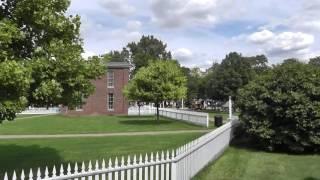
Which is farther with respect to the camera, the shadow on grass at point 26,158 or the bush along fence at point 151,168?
the shadow on grass at point 26,158

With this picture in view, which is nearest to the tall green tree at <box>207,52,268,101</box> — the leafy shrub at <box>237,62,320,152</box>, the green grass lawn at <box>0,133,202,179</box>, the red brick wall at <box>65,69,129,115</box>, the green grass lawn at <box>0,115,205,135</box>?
the red brick wall at <box>65,69,129,115</box>

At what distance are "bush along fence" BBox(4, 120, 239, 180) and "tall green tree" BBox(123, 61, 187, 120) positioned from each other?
24.2 meters

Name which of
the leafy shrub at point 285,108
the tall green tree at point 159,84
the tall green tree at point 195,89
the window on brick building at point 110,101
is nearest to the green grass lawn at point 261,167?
the leafy shrub at point 285,108

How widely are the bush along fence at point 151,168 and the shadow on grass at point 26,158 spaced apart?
1999 millimetres

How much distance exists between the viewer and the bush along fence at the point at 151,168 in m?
7.95

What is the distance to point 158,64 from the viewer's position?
40938 mm

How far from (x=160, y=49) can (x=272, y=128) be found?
358ft

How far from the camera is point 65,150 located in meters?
18.6

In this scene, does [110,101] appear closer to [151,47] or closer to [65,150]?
[65,150]

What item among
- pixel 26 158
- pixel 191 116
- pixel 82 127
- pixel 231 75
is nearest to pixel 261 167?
pixel 26 158

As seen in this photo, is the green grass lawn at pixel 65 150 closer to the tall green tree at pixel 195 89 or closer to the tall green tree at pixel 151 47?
the tall green tree at pixel 195 89

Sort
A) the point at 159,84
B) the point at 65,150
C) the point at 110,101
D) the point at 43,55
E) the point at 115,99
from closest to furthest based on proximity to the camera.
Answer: the point at 43,55, the point at 65,150, the point at 159,84, the point at 115,99, the point at 110,101

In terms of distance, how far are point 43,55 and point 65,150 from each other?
934 cm

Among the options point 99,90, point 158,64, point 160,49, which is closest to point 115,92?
point 99,90
